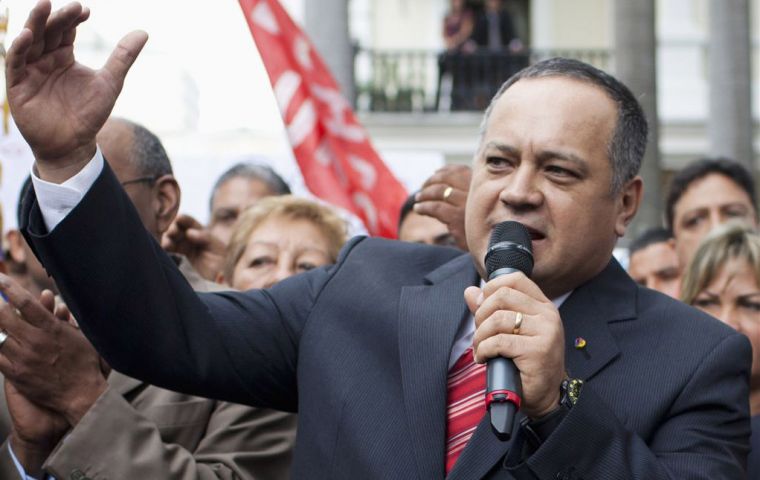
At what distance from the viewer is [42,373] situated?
3168 millimetres

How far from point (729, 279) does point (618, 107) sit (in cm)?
169

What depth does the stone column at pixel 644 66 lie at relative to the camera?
385 inches

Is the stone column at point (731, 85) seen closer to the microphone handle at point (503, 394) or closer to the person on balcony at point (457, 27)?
the person on balcony at point (457, 27)

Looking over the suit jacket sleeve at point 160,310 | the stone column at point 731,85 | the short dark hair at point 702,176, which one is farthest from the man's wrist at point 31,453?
the stone column at point 731,85

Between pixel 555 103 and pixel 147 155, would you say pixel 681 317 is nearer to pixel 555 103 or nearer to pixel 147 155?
pixel 555 103

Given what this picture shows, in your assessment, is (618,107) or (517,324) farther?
(618,107)

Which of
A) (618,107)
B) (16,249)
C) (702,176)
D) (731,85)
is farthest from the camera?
(731,85)

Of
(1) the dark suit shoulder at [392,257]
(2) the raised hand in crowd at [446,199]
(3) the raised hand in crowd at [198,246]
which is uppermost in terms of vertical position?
(1) the dark suit shoulder at [392,257]

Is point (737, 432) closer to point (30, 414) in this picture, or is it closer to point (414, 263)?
point (414, 263)

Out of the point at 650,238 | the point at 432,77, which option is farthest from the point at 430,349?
the point at 432,77

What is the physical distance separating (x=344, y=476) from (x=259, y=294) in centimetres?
56

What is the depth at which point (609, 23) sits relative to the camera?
2122cm

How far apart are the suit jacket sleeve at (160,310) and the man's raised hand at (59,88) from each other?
0.10 metres

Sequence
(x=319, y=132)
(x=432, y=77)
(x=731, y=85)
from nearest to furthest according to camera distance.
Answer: (x=319, y=132) → (x=731, y=85) → (x=432, y=77)
